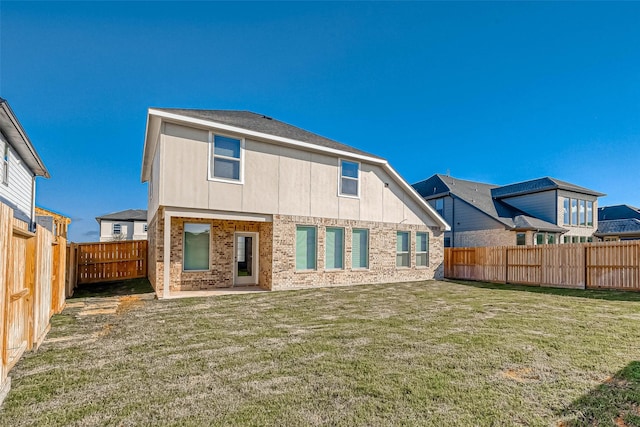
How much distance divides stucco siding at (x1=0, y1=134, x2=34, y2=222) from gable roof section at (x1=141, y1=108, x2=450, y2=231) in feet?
13.1

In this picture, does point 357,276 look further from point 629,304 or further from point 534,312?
point 629,304

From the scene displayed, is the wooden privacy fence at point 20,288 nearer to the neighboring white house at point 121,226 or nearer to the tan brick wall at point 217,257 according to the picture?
the tan brick wall at point 217,257

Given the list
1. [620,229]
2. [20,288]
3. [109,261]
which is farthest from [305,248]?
[620,229]

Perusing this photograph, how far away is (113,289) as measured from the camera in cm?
1094

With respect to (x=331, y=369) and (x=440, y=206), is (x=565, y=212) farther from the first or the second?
(x=331, y=369)

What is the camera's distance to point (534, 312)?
7.54m

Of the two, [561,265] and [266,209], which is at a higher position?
[266,209]

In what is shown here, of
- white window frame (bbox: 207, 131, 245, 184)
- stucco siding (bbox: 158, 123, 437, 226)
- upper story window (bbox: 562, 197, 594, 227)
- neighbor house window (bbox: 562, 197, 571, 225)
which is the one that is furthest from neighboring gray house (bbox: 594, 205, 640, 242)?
white window frame (bbox: 207, 131, 245, 184)

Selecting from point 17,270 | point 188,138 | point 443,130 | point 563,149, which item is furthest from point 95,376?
point 563,149

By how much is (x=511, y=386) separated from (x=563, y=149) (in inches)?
1013

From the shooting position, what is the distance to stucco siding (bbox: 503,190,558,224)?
2197cm

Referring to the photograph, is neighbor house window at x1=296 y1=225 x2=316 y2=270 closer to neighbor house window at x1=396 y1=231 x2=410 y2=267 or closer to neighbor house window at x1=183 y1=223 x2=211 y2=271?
neighbor house window at x1=183 y1=223 x2=211 y2=271

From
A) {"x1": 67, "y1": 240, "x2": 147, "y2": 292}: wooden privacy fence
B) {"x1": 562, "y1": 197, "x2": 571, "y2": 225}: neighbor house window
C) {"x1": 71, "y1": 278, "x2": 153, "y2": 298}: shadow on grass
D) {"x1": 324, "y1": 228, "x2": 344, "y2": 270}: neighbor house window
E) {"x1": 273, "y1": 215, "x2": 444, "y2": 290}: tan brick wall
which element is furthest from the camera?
{"x1": 562, "y1": 197, "x2": 571, "y2": 225}: neighbor house window

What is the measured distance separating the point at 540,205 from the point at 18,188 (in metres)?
28.8
